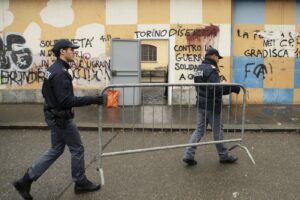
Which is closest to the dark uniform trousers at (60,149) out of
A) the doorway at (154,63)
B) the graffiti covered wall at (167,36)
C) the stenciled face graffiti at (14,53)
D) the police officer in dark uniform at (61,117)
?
the police officer in dark uniform at (61,117)

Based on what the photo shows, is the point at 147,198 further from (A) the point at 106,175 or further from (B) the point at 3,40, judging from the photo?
(B) the point at 3,40

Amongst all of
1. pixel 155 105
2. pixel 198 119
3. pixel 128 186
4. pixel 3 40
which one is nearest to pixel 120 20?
pixel 3 40

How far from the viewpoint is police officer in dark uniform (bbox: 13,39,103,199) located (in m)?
5.28

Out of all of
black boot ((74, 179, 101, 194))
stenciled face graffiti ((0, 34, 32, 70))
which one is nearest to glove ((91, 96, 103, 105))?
black boot ((74, 179, 101, 194))

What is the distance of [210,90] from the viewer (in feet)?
22.2

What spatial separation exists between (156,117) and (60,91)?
3.62m

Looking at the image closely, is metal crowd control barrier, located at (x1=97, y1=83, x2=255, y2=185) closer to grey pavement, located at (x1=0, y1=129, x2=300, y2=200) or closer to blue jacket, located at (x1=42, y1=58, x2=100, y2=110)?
grey pavement, located at (x1=0, y1=129, x2=300, y2=200)

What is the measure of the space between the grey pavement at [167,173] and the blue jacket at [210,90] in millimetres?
898

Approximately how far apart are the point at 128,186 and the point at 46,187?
1.04 meters

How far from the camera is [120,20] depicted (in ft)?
43.8

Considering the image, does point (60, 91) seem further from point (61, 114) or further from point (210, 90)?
point (210, 90)

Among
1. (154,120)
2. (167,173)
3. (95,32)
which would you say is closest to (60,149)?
(167,173)

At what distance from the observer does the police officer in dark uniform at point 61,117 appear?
5277 mm

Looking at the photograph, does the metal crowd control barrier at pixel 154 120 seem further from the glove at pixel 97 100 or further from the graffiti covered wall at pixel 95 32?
the graffiti covered wall at pixel 95 32
